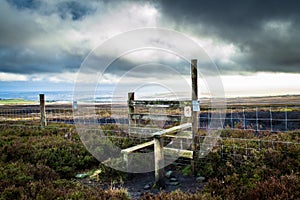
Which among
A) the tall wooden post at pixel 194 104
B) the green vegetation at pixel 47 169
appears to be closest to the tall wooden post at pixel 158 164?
the tall wooden post at pixel 194 104

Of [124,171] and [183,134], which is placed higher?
[183,134]

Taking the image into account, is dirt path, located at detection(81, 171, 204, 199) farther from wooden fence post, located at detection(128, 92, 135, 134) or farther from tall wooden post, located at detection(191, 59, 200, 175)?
wooden fence post, located at detection(128, 92, 135, 134)

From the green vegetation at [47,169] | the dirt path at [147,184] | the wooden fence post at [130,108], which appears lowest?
the dirt path at [147,184]

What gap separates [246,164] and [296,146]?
5.46 ft

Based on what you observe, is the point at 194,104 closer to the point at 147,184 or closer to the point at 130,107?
the point at 147,184

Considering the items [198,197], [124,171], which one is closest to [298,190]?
[198,197]

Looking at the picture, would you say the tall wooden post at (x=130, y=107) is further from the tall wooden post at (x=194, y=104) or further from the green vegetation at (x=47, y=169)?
the tall wooden post at (x=194, y=104)

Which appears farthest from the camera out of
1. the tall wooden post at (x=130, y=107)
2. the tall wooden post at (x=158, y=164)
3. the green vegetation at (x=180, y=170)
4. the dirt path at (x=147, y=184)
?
the tall wooden post at (x=130, y=107)

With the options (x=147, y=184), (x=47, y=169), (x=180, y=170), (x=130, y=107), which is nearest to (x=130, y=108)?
(x=130, y=107)

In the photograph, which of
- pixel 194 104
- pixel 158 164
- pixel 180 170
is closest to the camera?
pixel 158 164

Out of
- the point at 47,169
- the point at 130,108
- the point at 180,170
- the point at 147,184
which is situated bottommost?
the point at 147,184

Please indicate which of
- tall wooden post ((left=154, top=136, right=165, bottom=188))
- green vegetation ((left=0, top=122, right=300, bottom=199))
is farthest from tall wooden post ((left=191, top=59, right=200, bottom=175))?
tall wooden post ((left=154, top=136, right=165, bottom=188))

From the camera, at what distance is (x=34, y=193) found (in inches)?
191

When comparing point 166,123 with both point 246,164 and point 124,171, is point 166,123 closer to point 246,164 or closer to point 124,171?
point 124,171
